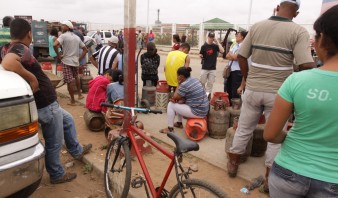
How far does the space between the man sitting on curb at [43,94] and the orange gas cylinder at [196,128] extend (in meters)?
1.96

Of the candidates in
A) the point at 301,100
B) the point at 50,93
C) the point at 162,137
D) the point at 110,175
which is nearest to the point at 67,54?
the point at 162,137

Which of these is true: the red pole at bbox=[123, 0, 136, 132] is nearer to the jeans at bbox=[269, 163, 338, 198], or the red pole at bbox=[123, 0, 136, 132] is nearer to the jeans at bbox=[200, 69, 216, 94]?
the jeans at bbox=[269, 163, 338, 198]

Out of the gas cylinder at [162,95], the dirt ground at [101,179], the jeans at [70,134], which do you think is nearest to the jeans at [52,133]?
the dirt ground at [101,179]

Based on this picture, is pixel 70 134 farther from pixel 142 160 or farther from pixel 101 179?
pixel 142 160

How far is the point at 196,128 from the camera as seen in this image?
4.78 meters

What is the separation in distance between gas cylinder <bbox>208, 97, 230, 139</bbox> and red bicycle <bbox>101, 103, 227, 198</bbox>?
2139 mm

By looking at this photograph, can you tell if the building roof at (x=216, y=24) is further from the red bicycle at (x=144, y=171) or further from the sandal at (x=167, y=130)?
the red bicycle at (x=144, y=171)

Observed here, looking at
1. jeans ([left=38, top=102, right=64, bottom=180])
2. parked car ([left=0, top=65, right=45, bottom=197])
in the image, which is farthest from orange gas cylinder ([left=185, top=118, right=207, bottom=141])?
parked car ([left=0, top=65, right=45, bottom=197])

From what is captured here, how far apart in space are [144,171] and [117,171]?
2.27 feet

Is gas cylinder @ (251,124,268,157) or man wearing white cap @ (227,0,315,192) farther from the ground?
man wearing white cap @ (227,0,315,192)

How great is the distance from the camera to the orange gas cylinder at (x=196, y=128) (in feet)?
15.6

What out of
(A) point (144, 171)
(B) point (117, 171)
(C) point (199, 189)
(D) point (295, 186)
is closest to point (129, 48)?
(B) point (117, 171)

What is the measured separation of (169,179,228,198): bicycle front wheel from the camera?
6.37ft

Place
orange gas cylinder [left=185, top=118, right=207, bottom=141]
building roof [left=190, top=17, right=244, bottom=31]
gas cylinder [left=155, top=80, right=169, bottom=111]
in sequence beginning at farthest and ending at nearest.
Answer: building roof [left=190, top=17, right=244, bottom=31] < gas cylinder [left=155, top=80, right=169, bottom=111] < orange gas cylinder [left=185, top=118, right=207, bottom=141]
